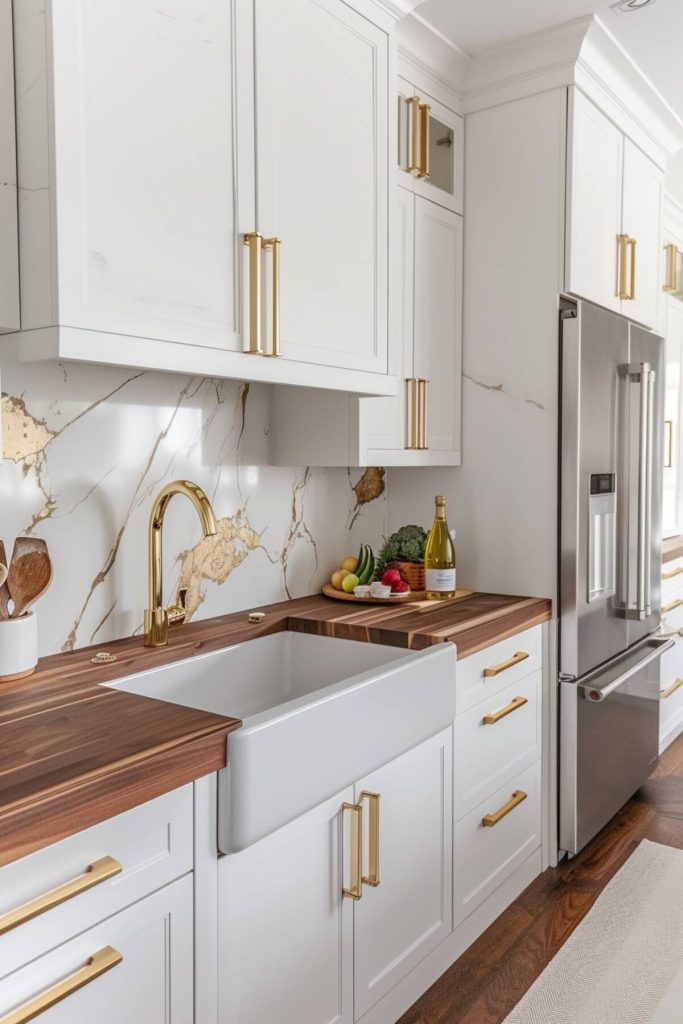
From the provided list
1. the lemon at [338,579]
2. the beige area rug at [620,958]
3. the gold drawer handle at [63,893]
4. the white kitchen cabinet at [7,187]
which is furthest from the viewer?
the lemon at [338,579]

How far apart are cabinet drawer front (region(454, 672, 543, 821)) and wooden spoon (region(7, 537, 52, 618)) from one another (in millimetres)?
1060

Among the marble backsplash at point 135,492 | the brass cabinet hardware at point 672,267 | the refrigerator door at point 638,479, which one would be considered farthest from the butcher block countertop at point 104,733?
the brass cabinet hardware at point 672,267

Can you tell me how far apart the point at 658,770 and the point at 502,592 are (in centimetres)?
135

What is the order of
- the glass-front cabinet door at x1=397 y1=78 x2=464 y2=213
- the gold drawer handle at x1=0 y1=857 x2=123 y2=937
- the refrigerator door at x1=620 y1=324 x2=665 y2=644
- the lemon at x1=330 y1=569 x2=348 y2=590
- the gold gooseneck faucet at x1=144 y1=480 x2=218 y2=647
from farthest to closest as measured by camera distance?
the refrigerator door at x1=620 y1=324 x2=665 y2=644 → the lemon at x1=330 y1=569 x2=348 y2=590 → the glass-front cabinet door at x1=397 y1=78 x2=464 y2=213 → the gold gooseneck faucet at x1=144 y1=480 x2=218 y2=647 → the gold drawer handle at x1=0 y1=857 x2=123 y2=937

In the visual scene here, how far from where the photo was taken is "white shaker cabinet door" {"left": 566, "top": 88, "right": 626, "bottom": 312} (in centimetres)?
247

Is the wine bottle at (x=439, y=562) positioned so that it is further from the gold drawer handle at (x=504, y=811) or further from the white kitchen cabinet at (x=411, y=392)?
the gold drawer handle at (x=504, y=811)

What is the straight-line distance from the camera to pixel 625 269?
285cm

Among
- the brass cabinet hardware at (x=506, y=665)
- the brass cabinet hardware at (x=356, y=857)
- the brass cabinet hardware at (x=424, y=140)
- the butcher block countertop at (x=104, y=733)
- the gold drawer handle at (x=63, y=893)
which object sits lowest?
the brass cabinet hardware at (x=356, y=857)

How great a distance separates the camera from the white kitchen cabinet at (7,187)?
140 centimetres

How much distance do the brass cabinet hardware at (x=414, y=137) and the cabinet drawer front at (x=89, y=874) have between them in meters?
1.90

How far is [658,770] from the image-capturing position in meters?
3.35

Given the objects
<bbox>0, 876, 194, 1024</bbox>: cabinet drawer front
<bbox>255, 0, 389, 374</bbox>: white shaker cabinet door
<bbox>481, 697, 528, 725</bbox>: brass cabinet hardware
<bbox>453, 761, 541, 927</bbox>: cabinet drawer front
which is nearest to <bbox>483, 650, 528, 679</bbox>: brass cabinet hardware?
<bbox>481, 697, 528, 725</bbox>: brass cabinet hardware

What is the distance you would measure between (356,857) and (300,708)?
0.41 meters

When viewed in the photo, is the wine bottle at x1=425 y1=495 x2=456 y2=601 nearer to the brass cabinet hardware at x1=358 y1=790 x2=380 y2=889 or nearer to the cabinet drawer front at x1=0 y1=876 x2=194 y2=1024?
the brass cabinet hardware at x1=358 y1=790 x2=380 y2=889
